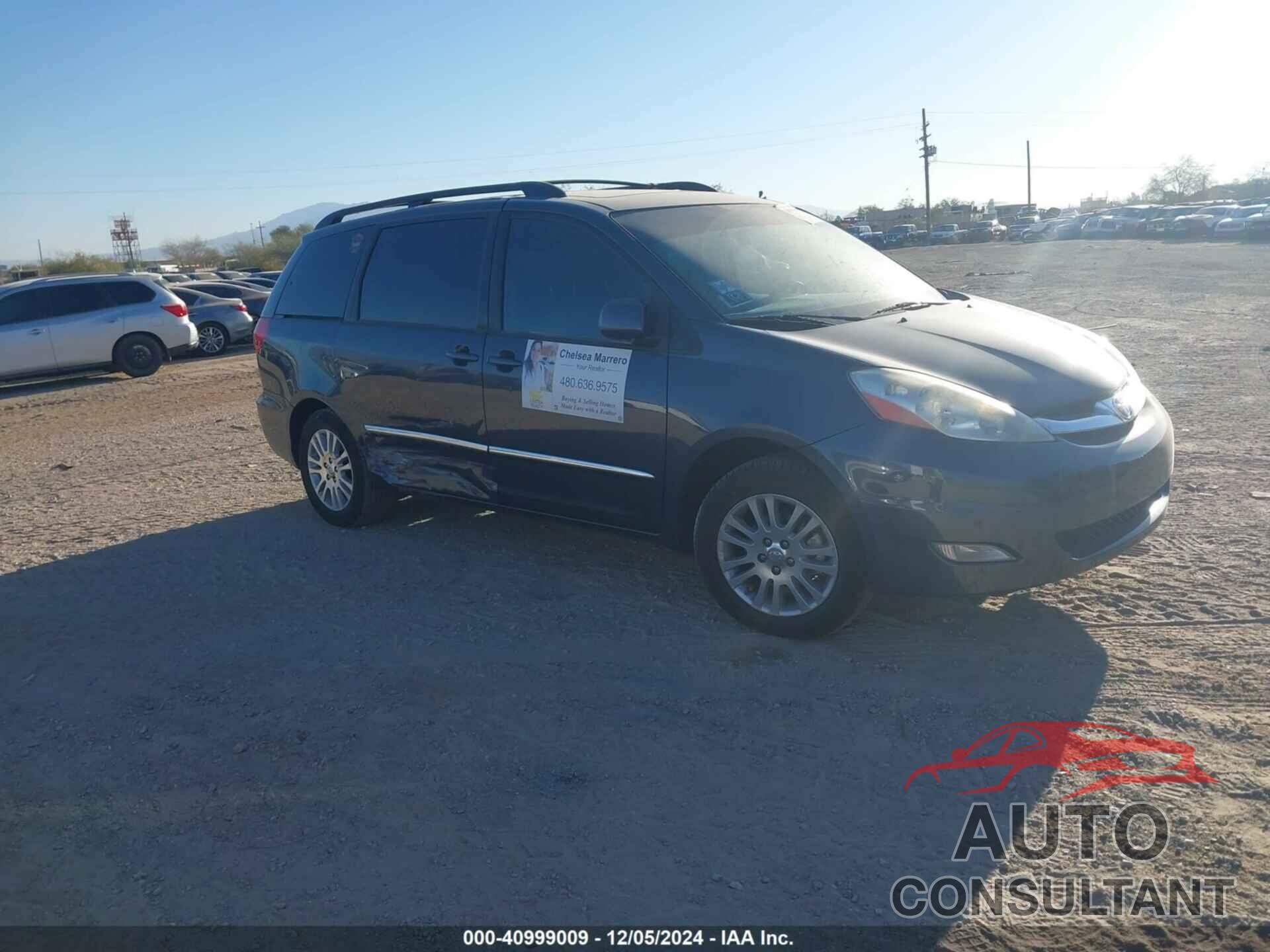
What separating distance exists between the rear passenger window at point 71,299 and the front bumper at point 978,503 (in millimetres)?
15763

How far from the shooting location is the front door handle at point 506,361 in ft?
18.3

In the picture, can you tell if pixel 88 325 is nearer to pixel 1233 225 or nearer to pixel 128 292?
pixel 128 292

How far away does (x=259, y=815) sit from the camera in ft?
11.8

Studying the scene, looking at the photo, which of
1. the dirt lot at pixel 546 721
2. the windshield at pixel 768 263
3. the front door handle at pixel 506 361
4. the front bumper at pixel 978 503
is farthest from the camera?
the front door handle at pixel 506 361

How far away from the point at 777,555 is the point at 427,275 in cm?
273

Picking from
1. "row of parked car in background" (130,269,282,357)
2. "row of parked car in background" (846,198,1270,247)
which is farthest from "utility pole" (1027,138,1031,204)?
"row of parked car in background" (130,269,282,357)

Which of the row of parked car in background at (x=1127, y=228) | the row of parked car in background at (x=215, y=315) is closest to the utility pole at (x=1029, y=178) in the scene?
the row of parked car in background at (x=1127, y=228)

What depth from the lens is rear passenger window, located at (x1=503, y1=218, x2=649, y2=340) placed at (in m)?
5.27

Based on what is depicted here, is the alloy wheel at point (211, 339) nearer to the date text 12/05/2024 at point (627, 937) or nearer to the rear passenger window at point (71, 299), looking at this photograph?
the rear passenger window at point (71, 299)

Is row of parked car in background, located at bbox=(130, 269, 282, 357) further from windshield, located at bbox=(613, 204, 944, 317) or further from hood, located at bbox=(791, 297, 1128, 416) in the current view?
hood, located at bbox=(791, 297, 1128, 416)

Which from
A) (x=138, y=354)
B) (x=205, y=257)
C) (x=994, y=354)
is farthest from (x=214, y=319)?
(x=205, y=257)

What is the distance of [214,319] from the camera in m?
21.0

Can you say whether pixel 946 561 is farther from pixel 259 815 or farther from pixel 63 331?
pixel 63 331

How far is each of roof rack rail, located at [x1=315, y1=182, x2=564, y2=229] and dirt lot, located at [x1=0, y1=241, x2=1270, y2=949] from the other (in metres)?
1.93
